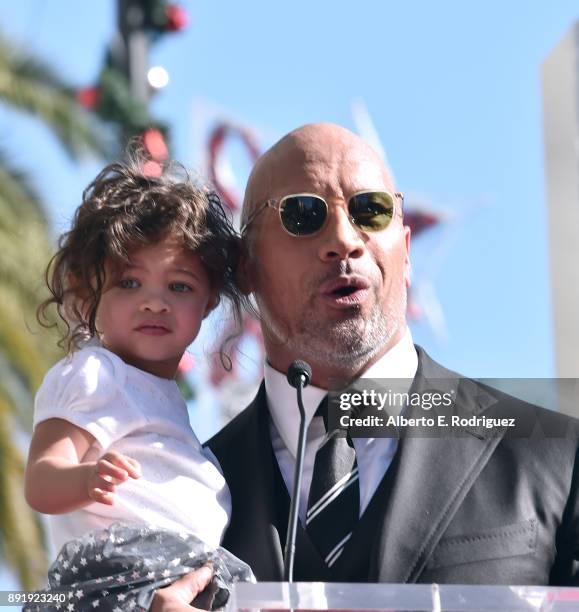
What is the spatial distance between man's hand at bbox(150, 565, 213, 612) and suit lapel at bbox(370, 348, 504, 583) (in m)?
0.50

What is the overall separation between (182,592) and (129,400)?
562 millimetres

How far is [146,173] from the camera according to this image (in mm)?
4207

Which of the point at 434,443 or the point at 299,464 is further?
the point at 434,443

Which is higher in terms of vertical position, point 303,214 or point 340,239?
point 303,214

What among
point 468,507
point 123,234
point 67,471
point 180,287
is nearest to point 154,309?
point 180,287

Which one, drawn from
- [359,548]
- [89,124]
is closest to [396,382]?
[359,548]

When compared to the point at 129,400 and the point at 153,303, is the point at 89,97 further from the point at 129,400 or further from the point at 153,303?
the point at 129,400

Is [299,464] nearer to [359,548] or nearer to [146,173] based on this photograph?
[359,548]

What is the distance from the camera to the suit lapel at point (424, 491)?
3566 mm

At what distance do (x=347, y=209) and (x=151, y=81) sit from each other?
533 centimetres

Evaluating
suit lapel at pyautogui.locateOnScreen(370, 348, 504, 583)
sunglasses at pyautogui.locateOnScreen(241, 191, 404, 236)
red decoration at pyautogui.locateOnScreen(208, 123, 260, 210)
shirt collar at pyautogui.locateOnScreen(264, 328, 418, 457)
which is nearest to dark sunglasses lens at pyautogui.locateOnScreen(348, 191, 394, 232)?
sunglasses at pyautogui.locateOnScreen(241, 191, 404, 236)

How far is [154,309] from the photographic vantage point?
147 inches

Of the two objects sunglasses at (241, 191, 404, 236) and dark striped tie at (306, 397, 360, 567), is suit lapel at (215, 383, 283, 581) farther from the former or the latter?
sunglasses at (241, 191, 404, 236)

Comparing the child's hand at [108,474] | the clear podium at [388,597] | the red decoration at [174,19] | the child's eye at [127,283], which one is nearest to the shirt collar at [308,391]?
the child's eye at [127,283]
